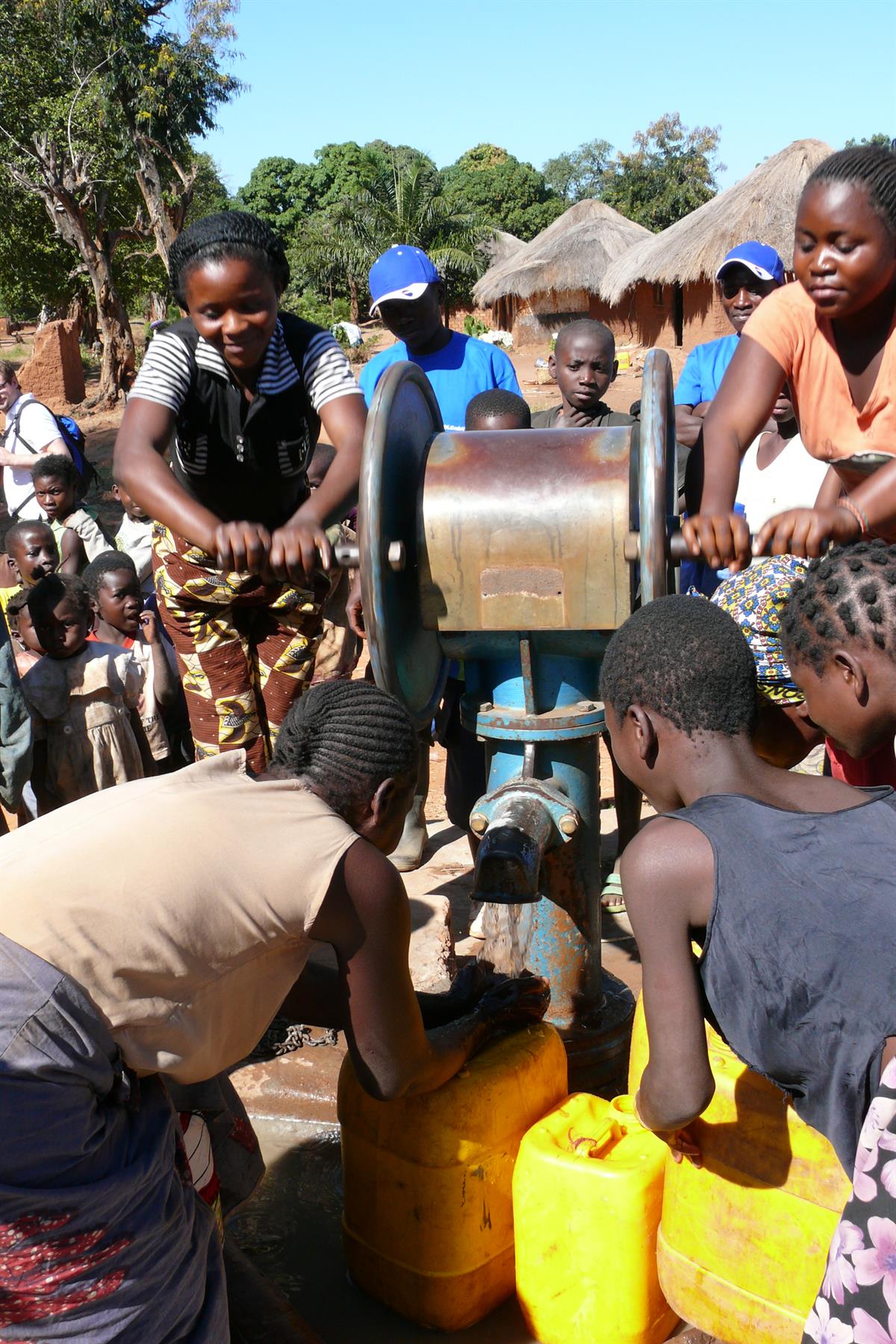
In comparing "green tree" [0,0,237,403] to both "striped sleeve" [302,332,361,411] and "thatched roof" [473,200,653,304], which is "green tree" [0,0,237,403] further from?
"striped sleeve" [302,332,361,411]

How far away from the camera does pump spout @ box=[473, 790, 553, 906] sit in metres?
2.25

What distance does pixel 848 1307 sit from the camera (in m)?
1.48

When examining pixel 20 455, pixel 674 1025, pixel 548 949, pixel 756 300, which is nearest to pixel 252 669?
pixel 548 949

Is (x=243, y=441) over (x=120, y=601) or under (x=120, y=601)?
over

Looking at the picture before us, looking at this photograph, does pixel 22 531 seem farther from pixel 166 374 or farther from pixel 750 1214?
pixel 750 1214

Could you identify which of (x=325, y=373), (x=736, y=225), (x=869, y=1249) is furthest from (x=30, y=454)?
(x=736, y=225)

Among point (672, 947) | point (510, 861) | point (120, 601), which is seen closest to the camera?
point (672, 947)

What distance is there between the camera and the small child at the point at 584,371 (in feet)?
13.9

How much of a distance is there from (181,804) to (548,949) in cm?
122

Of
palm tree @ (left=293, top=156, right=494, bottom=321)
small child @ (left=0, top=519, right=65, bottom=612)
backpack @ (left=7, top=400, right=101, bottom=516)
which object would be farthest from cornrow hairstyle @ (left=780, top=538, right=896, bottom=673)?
palm tree @ (left=293, top=156, right=494, bottom=321)

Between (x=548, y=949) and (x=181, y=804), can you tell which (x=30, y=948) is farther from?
(x=548, y=949)

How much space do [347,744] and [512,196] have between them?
38926 mm

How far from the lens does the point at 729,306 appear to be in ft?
14.6

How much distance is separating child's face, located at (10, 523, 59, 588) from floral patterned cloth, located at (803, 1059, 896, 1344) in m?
3.99
